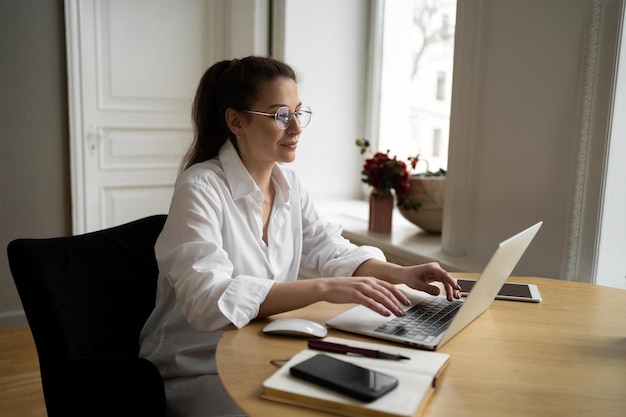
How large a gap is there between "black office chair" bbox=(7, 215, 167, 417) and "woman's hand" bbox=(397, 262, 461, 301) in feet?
1.95

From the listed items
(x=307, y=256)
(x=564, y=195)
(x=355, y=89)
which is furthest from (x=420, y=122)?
(x=307, y=256)

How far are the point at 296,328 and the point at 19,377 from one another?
2051 mm

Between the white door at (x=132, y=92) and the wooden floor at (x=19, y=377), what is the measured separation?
0.63 m

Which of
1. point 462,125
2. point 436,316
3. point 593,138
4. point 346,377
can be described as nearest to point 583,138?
point 593,138

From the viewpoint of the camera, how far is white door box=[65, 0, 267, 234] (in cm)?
320

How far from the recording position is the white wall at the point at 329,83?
3143mm

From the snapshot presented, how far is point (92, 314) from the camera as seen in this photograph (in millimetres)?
1432

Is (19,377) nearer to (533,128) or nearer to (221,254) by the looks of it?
(221,254)

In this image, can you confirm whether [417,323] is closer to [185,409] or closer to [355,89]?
[185,409]

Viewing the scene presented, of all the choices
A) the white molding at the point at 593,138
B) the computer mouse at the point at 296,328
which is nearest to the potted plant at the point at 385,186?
the white molding at the point at 593,138

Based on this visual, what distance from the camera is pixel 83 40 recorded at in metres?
3.16

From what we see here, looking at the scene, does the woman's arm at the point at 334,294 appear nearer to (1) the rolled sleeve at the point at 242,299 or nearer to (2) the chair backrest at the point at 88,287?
(1) the rolled sleeve at the point at 242,299

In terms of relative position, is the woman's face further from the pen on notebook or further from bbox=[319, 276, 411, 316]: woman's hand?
the pen on notebook

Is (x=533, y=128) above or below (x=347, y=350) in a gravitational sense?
above
